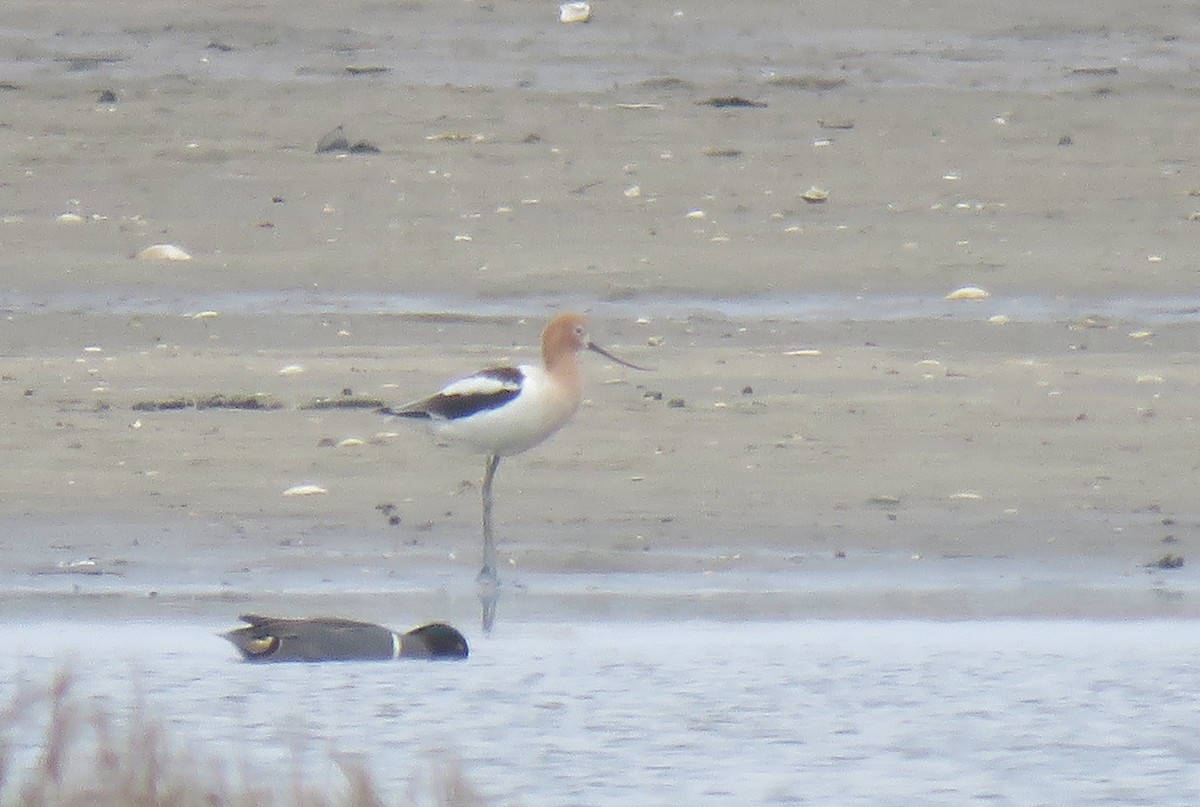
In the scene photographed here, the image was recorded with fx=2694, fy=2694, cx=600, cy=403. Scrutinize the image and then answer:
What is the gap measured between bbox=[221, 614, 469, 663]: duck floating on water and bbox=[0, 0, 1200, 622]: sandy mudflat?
71 cm

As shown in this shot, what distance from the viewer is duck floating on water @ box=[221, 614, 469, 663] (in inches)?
283

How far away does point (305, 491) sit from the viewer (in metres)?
9.12

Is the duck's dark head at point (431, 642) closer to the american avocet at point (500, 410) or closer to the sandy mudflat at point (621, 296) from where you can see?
the sandy mudflat at point (621, 296)

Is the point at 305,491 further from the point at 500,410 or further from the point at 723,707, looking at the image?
the point at 723,707

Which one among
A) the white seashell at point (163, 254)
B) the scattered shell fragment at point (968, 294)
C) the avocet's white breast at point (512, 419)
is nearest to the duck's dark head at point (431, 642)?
the avocet's white breast at point (512, 419)

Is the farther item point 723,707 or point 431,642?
point 431,642

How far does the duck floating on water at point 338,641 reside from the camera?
23.6 feet

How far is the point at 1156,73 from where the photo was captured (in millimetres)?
17219

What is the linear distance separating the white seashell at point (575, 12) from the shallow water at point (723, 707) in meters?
10.8

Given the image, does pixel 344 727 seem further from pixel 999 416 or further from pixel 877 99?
pixel 877 99

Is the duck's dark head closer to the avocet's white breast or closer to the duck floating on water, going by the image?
the duck floating on water

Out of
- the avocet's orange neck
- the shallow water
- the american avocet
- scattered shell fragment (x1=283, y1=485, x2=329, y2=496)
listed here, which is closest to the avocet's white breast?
the american avocet

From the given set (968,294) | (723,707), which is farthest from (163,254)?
(723,707)

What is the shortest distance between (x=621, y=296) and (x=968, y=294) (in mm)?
1595
